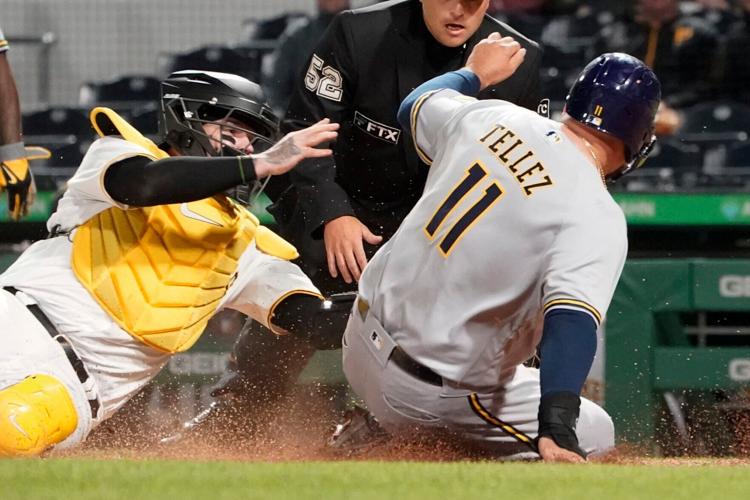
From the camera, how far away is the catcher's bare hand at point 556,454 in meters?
2.94

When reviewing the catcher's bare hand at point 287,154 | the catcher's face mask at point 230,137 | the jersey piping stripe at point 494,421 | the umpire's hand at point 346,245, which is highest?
the catcher's bare hand at point 287,154

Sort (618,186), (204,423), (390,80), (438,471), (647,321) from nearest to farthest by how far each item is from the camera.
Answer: (438,471), (390,80), (204,423), (647,321), (618,186)

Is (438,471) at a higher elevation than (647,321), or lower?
higher

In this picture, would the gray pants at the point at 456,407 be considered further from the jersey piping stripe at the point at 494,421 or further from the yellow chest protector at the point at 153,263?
the yellow chest protector at the point at 153,263

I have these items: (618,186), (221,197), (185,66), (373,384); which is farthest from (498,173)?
(185,66)

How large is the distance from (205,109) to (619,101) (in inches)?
52.2

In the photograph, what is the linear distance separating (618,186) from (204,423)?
114 inches

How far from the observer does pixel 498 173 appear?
3242mm

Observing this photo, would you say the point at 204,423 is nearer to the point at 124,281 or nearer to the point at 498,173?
the point at 124,281

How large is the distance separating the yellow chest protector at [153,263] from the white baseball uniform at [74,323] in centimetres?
4

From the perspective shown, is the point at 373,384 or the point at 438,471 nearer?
the point at 438,471

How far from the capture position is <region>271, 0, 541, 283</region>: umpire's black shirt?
172 inches

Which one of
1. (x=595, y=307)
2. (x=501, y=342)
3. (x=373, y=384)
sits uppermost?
(x=595, y=307)

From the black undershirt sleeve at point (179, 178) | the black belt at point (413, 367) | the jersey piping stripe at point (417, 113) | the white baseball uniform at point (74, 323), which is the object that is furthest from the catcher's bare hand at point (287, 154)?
the black belt at point (413, 367)
